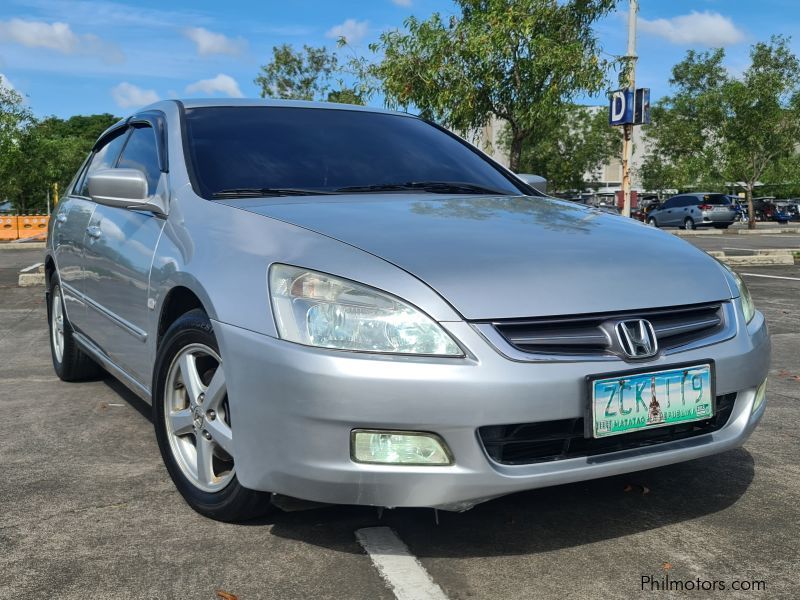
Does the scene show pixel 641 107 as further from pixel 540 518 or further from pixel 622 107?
pixel 540 518

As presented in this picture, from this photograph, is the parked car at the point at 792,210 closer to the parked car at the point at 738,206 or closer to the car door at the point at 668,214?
the parked car at the point at 738,206

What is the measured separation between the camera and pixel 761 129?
2873cm

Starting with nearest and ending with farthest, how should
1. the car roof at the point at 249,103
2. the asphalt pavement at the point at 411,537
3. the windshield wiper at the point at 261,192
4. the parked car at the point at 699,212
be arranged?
the asphalt pavement at the point at 411,537 → the windshield wiper at the point at 261,192 → the car roof at the point at 249,103 → the parked car at the point at 699,212

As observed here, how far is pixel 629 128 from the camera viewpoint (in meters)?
14.1

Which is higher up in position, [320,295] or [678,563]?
[320,295]

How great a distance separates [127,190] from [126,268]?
0.35 metres

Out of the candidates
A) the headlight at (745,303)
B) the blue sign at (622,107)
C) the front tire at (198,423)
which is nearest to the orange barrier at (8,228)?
the blue sign at (622,107)

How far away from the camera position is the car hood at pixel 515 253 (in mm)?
2432

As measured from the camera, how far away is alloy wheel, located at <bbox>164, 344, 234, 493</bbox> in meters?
2.76

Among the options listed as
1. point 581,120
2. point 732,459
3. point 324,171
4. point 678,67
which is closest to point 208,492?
point 324,171

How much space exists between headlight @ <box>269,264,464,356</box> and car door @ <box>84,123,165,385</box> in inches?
40.5

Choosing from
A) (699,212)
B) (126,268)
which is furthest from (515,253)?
(699,212)

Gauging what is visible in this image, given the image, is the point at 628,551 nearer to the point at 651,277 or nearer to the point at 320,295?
the point at 651,277

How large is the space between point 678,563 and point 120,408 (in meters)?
2.96
